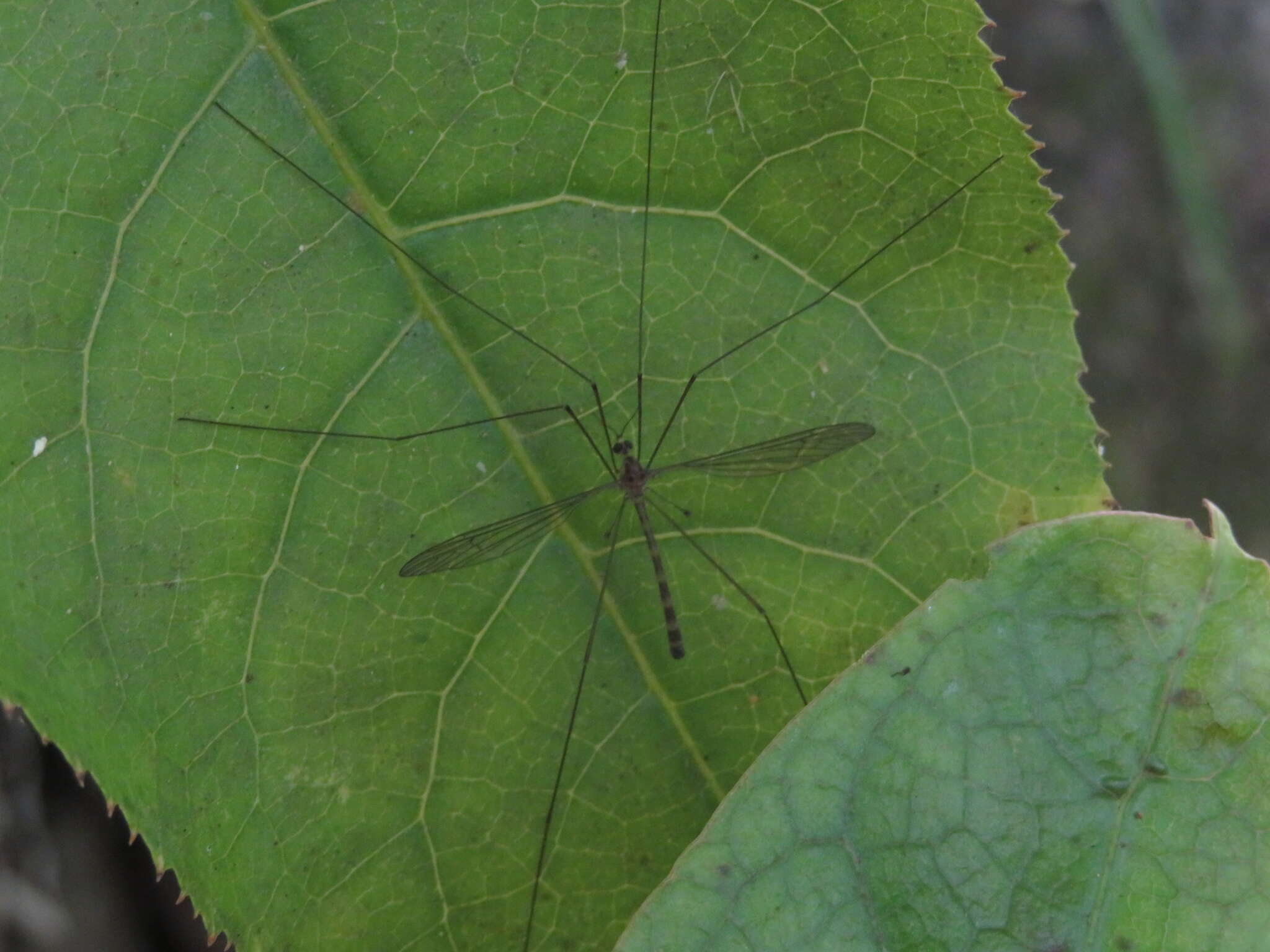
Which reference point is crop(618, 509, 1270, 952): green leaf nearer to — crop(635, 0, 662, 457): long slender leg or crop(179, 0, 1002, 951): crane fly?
crop(179, 0, 1002, 951): crane fly

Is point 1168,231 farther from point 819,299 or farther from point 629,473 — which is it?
point 629,473

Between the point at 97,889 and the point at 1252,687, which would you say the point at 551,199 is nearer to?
the point at 1252,687

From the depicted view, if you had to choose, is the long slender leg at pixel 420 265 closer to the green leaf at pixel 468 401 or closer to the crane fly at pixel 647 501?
the green leaf at pixel 468 401

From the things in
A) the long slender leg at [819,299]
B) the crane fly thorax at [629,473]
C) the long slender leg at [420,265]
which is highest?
the long slender leg at [420,265]

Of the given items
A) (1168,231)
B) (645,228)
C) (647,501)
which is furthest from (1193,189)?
(647,501)

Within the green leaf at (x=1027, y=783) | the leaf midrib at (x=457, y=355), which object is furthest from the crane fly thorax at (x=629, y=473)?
the green leaf at (x=1027, y=783)

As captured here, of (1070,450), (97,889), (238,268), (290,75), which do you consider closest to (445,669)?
(238,268)

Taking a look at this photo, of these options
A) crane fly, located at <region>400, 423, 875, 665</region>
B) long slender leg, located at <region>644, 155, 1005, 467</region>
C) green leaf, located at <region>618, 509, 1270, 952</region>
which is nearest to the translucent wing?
crane fly, located at <region>400, 423, 875, 665</region>
